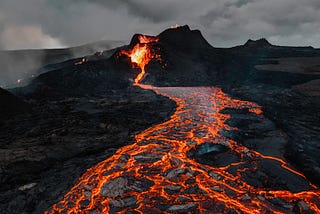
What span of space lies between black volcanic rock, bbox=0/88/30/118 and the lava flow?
40.6 feet

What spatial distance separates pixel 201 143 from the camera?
38.2ft

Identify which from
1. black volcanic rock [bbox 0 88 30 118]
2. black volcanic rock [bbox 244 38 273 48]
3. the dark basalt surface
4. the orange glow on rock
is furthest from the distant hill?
black volcanic rock [bbox 244 38 273 48]

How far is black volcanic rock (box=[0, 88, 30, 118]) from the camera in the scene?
16.6m

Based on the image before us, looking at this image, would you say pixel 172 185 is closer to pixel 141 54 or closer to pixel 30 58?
pixel 141 54

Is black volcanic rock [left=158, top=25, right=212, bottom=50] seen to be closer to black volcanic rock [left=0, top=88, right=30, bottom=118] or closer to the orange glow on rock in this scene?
black volcanic rock [left=0, top=88, right=30, bottom=118]

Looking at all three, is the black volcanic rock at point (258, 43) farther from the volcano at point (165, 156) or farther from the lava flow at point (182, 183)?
the lava flow at point (182, 183)

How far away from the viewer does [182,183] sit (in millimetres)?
7980

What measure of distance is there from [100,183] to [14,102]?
49.9ft

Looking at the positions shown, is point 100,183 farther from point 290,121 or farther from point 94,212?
point 290,121

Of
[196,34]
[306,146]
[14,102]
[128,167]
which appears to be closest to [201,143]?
[128,167]

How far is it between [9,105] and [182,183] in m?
17.5

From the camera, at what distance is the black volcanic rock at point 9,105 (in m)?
16.6

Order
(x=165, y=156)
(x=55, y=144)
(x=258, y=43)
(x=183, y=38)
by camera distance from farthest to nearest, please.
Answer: (x=258, y=43)
(x=183, y=38)
(x=55, y=144)
(x=165, y=156)

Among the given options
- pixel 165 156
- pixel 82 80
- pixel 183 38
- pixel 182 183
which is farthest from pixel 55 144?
pixel 183 38
